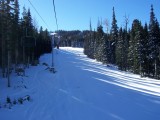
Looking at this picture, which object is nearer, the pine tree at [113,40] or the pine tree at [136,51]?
the pine tree at [136,51]

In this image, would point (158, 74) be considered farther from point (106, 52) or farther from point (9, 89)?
point (9, 89)

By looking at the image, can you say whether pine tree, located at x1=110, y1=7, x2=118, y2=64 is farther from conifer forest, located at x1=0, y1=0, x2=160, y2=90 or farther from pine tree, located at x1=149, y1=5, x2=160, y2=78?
pine tree, located at x1=149, y1=5, x2=160, y2=78

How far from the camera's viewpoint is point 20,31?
5056 centimetres

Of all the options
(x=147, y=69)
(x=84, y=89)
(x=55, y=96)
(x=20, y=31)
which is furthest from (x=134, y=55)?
(x=55, y=96)

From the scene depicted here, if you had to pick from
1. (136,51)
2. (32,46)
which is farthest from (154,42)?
(32,46)

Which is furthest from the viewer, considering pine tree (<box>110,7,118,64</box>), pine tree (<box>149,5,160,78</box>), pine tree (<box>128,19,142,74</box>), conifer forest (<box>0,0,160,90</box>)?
pine tree (<box>110,7,118,64</box>)

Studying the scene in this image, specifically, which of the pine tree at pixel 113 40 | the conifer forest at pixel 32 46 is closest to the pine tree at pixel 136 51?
the conifer forest at pixel 32 46

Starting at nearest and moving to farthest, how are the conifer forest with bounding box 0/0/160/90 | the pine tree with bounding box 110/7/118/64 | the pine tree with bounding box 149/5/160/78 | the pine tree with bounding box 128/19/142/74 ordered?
the conifer forest with bounding box 0/0/160/90 < the pine tree with bounding box 149/5/160/78 < the pine tree with bounding box 128/19/142/74 < the pine tree with bounding box 110/7/118/64

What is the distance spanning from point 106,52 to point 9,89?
4033cm

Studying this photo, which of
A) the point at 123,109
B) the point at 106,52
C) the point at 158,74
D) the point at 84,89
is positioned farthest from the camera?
the point at 106,52

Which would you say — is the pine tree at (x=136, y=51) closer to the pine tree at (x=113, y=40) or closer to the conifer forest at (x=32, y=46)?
the conifer forest at (x=32, y=46)

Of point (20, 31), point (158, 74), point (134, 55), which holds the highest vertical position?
point (20, 31)

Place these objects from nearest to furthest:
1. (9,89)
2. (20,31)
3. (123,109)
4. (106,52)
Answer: (123,109) < (9,89) < (20,31) < (106,52)

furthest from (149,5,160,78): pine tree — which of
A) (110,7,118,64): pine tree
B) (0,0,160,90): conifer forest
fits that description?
(110,7,118,64): pine tree
